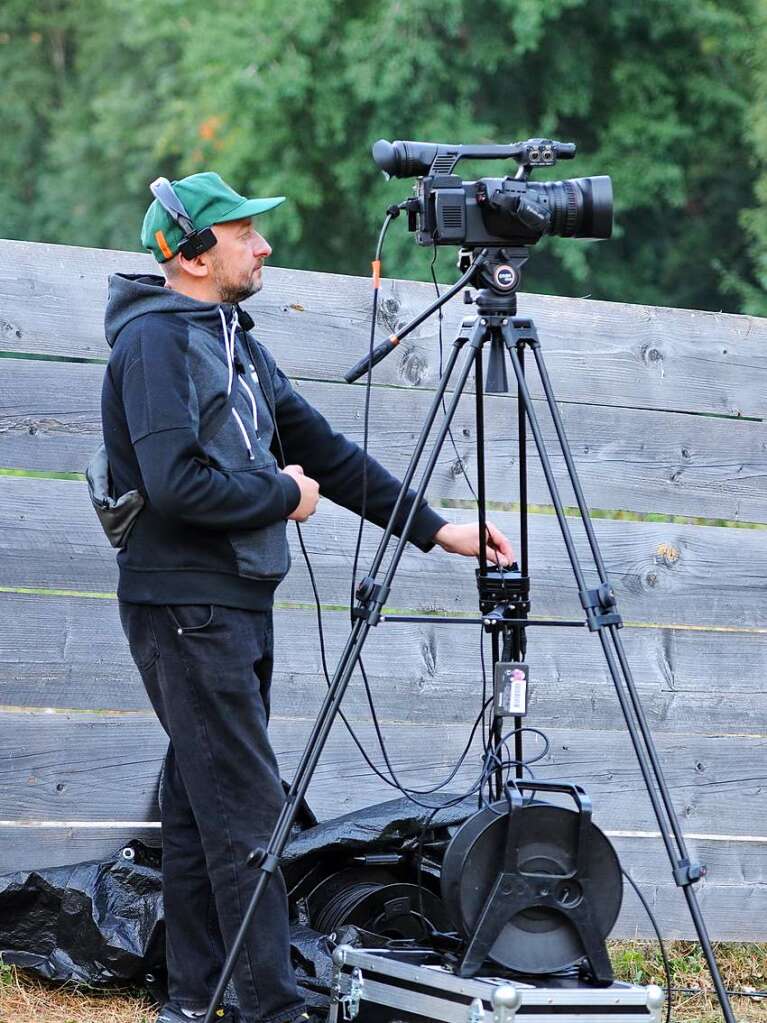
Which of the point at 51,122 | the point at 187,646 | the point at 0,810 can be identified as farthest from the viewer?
the point at 51,122

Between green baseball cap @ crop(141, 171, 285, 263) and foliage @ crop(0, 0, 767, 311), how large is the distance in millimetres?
7854

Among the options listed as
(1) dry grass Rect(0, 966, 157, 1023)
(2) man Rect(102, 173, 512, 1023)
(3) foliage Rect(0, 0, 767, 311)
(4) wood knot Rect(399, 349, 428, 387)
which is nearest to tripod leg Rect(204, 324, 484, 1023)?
(2) man Rect(102, 173, 512, 1023)

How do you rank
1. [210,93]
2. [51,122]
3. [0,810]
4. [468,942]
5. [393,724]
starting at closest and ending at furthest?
[468,942], [0,810], [393,724], [210,93], [51,122]

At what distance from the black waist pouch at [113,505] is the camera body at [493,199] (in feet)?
2.74

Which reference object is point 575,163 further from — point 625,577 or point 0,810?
point 0,810

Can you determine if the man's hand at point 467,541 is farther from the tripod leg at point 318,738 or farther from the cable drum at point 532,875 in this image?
the cable drum at point 532,875

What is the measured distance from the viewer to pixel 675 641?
12.3 feet

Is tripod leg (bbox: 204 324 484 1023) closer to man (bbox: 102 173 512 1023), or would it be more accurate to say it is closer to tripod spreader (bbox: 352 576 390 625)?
tripod spreader (bbox: 352 576 390 625)

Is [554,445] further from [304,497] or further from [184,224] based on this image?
[184,224]

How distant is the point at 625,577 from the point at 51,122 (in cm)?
1510

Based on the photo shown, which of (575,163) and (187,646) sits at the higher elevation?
(575,163)

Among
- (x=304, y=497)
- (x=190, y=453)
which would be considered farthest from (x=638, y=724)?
(x=190, y=453)

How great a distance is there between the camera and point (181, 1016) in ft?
9.30

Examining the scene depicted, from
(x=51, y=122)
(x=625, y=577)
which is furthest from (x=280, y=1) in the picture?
(x=625, y=577)
